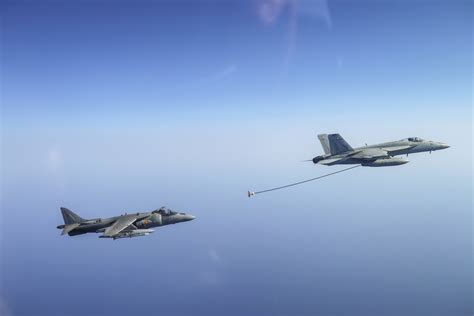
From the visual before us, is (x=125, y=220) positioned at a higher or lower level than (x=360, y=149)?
lower

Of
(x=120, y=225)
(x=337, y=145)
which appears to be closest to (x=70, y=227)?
(x=120, y=225)

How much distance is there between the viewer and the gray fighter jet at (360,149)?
24.7m

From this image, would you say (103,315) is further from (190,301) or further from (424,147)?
(424,147)

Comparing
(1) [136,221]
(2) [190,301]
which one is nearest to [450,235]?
(2) [190,301]

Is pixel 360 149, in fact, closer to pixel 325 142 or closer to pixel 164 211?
pixel 325 142

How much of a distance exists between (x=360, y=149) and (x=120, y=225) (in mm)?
22104

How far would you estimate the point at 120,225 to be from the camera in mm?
17734

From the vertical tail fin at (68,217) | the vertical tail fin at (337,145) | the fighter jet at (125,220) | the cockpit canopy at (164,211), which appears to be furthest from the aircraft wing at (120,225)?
the vertical tail fin at (337,145)

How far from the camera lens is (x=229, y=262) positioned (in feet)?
407

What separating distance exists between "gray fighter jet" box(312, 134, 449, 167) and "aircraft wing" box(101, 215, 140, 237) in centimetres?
1672

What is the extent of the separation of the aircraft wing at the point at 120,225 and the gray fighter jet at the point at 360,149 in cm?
1672

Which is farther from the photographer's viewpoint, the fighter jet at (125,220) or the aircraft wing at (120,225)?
the fighter jet at (125,220)

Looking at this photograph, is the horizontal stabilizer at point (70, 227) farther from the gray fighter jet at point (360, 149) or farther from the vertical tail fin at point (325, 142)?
the vertical tail fin at point (325, 142)

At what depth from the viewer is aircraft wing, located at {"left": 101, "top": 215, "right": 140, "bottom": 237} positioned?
16222 millimetres
